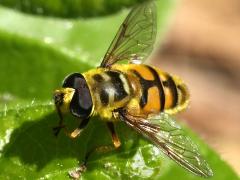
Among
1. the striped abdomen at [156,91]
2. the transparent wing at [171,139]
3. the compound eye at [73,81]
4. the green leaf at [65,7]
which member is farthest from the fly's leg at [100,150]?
the green leaf at [65,7]

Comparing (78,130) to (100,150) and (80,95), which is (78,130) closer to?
(100,150)

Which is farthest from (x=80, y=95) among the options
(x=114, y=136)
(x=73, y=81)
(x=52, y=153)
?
(x=52, y=153)

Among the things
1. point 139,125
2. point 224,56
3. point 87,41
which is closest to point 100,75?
point 139,125

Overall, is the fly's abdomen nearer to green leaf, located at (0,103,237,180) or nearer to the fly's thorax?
the fly's thorax

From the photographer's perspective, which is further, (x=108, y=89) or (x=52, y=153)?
(x=108, y=89)

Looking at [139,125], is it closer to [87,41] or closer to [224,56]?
[87,41]

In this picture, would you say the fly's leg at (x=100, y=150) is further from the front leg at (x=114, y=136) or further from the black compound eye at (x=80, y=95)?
the black compound eye at (x=80, y=95)
